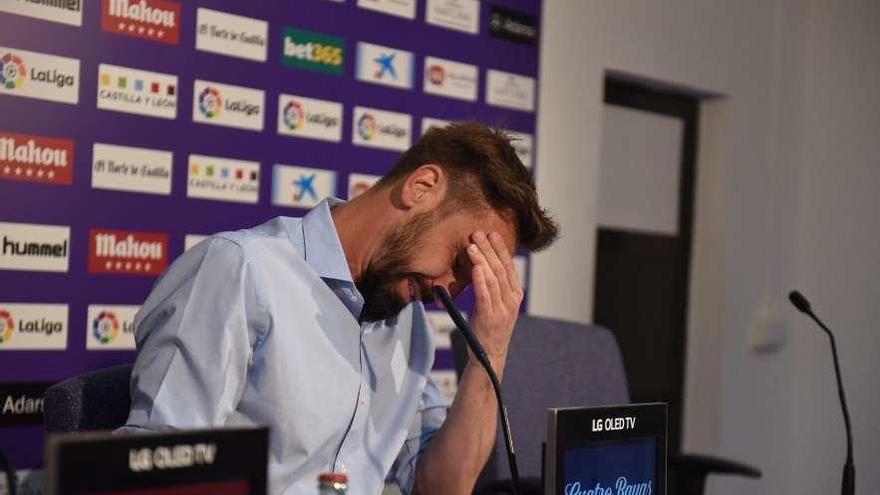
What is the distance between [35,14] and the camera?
241 cm

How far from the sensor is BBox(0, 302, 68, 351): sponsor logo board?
93.9 inches

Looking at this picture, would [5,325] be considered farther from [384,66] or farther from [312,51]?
[384,66]

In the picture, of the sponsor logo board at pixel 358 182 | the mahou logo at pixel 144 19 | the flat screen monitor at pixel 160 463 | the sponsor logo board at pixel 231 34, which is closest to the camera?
the flat screen monitor at pixel 160 463

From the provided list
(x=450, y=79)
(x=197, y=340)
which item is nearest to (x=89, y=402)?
(x=197, y=340)

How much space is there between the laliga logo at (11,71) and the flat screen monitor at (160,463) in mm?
1687

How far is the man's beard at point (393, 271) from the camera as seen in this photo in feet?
5.68

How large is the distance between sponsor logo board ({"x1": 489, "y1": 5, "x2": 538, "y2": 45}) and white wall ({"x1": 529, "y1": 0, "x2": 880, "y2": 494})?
8cm

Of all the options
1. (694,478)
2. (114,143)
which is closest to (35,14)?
(114,143)

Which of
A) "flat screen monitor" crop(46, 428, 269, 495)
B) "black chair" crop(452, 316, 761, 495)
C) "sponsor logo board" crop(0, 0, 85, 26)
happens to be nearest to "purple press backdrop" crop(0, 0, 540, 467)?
"sponsor logo board" crop(0, 0, 85, 26)

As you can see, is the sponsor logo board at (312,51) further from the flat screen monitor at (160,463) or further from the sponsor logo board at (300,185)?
the flat screen monitor at (160,463)

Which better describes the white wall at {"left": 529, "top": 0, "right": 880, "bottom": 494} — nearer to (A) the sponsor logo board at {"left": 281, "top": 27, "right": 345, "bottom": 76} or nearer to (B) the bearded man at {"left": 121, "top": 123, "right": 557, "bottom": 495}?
(A) the sponsor logo board at {"left": 281, "top": 27, "right": 345, "bottom": 76}

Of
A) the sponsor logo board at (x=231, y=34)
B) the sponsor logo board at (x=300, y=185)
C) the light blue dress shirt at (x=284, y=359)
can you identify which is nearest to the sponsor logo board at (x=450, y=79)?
the sponsor logo board at (x=300, y=185)

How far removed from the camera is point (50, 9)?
2.43 meters

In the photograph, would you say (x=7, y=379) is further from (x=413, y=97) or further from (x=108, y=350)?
(x=413, y=97)
